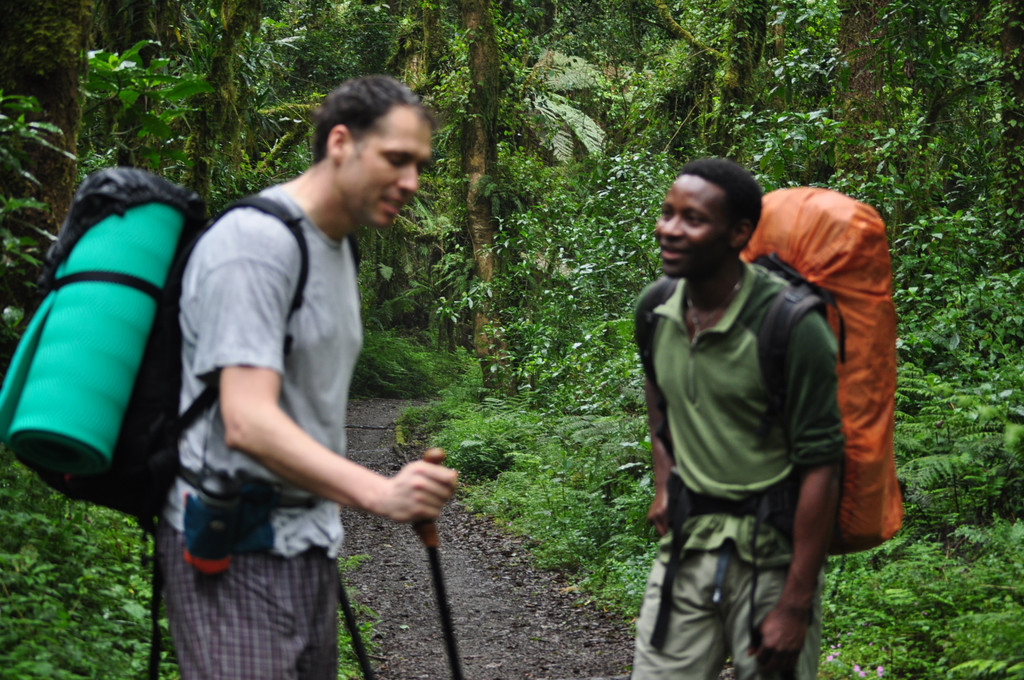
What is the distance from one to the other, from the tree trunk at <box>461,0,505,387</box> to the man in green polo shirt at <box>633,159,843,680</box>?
13.3 metres

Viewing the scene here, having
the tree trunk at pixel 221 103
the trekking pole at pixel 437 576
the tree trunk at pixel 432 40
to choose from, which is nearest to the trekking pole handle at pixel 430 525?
the trekking pole at pixel 437 576

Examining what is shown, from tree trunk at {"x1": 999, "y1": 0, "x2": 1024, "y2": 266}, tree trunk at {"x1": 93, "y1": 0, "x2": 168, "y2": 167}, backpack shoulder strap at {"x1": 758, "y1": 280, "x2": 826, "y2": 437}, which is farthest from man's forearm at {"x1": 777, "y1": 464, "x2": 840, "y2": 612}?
tree trunk at {"x1": 999, "y1": 0, "x2": 1024, "y2": 266}

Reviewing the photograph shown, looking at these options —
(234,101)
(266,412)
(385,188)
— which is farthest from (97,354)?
(234,101)

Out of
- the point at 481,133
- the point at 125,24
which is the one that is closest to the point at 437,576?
the point at 125,24

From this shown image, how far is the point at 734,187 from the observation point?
9.14 ft

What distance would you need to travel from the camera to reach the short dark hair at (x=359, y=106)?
2.18 m

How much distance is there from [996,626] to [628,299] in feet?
20.8

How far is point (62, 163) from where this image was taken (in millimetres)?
4887

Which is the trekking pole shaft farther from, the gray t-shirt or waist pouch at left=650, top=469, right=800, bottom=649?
waist pouch at left=650, top=469, right=800, bottom=649

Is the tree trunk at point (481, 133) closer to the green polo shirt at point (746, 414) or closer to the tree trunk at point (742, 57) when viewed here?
the tree trunk at point (742, 57)

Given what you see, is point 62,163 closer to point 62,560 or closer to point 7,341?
point 7,341

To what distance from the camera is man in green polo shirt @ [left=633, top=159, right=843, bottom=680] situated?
2.60 meters

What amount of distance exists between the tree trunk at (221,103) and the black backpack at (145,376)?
6229 mm

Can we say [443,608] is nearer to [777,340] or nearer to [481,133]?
[777,340]
